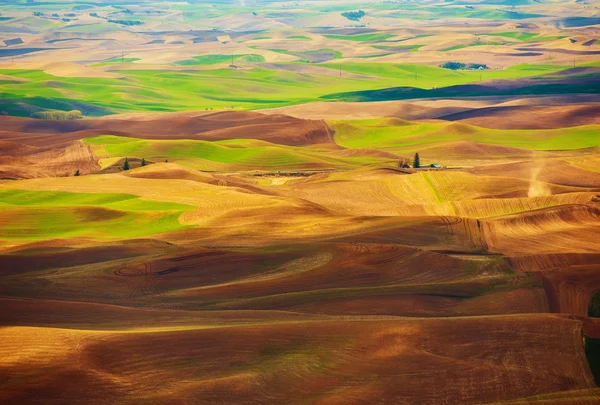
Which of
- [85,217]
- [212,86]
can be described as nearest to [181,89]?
[212,86]

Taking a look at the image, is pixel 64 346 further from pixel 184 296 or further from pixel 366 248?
pixel 366 248

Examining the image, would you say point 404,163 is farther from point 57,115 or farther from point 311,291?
point 57,115

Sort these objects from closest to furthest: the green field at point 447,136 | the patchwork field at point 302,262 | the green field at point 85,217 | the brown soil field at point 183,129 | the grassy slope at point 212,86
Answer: the patchwork field at point 302,262 < the green field at point 85,217 < the green field at point 447,136 < the brown soil field at point 183,129 < the grassy slope at point 212,86

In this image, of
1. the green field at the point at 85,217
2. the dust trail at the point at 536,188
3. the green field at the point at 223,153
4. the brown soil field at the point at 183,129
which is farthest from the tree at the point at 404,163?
→ the green field at the point at 85,217

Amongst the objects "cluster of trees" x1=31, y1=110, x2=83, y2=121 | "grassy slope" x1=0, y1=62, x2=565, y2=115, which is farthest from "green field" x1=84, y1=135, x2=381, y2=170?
"grassy slope" x1=0, y1=62, x2=565, y2=115

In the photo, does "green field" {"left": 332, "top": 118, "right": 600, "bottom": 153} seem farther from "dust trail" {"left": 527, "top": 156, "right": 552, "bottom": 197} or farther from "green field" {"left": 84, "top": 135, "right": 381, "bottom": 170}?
"dust trail" {"left": 527, "top": 156, "right": 552, "bottom": 197}

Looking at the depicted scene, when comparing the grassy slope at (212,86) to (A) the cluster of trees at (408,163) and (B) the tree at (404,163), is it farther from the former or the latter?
(A) the cluster of trees at (408,163)

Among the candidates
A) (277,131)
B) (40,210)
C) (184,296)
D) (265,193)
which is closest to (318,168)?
(265,193)
